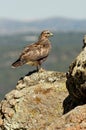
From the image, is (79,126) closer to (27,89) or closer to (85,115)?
(85,115)

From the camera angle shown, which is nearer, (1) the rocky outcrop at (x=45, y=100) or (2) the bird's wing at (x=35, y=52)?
(1) the rocky outcrop at (x=45, y=100)

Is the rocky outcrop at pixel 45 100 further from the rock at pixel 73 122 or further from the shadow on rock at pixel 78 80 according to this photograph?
the rock at pixel 73 122

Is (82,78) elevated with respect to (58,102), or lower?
elevated

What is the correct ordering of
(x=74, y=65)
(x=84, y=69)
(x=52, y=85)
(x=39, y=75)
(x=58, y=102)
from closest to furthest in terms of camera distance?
(x=84, y=69)
(x=74, y=65)
(x=58, y=102)
(x=52, y=85)
(x=39, y=75)

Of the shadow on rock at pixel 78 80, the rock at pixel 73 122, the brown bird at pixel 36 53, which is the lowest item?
the brown bird at pixel 36 53

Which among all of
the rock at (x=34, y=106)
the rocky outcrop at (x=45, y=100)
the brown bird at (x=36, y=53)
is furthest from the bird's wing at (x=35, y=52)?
the rock at (x=34, y=106)

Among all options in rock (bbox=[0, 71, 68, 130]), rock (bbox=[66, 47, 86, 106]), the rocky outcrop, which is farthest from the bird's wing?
rock (bbox=[66, 47, 86, 106])

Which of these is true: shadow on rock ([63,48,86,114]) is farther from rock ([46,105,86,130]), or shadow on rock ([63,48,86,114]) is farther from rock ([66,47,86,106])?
rock ([46,105,86,130])

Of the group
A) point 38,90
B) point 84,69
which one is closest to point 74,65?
point 84,69
